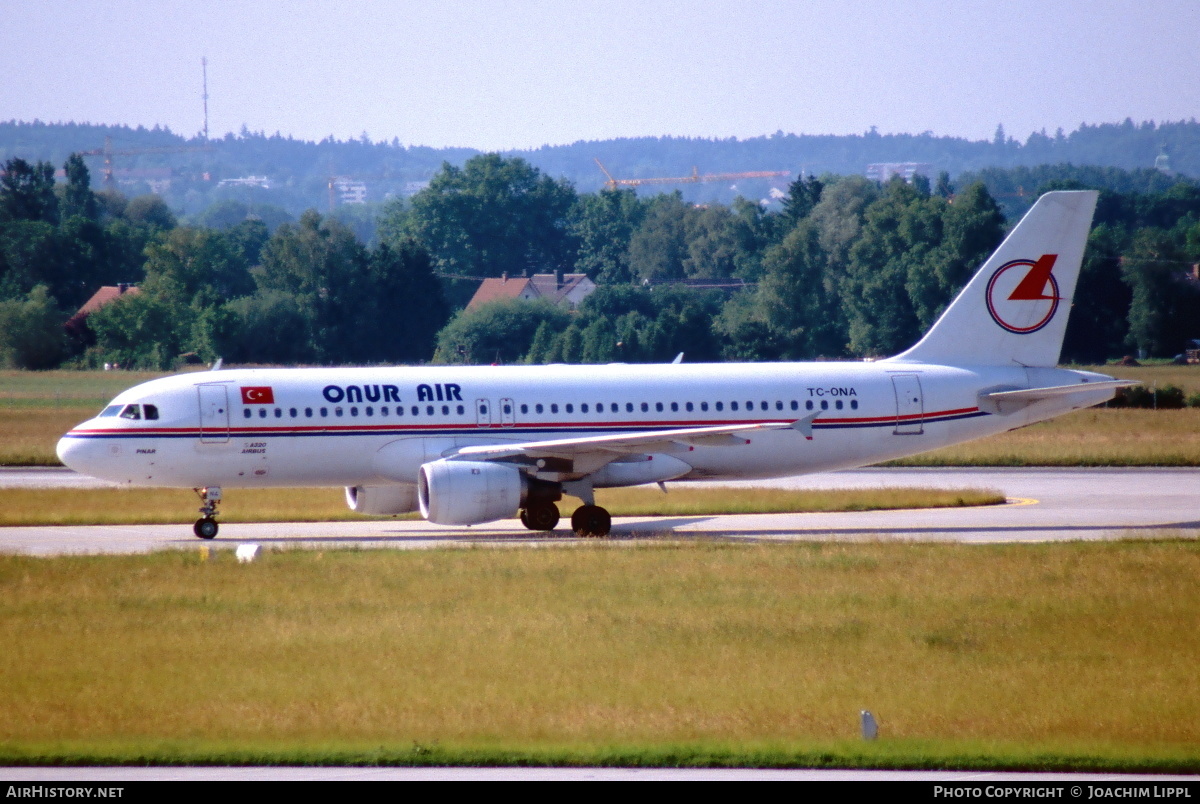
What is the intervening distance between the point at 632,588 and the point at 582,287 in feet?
359

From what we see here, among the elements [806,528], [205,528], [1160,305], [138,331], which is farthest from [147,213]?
[806,528]

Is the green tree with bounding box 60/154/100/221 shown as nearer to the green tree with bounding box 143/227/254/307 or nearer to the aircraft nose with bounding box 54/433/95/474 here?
the green tree with bounding box 143/227/254/307

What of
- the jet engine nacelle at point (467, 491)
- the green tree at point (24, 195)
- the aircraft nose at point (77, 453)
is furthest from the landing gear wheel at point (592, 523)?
the green tree at point (24, 195)

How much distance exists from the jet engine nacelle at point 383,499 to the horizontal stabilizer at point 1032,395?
13.5 meters

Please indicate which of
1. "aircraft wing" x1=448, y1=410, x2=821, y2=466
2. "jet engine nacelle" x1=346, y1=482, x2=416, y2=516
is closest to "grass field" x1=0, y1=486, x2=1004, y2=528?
"jet engine nacelle" x1=346, y1=482, x2=416, y2=516

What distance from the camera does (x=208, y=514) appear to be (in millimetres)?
29375

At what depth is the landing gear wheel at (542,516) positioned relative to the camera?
29953 mm

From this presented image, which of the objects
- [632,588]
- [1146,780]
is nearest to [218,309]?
[632,588]

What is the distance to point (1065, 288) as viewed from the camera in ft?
108

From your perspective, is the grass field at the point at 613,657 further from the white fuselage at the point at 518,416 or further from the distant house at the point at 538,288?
the distant house at the point at 538,288

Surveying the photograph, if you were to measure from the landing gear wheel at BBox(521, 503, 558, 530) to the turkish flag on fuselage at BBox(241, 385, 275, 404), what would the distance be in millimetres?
6045

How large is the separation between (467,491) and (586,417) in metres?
4.12

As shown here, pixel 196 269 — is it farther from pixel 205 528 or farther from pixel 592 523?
pixel 592 523

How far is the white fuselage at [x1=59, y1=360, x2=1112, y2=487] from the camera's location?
29.0 meters
